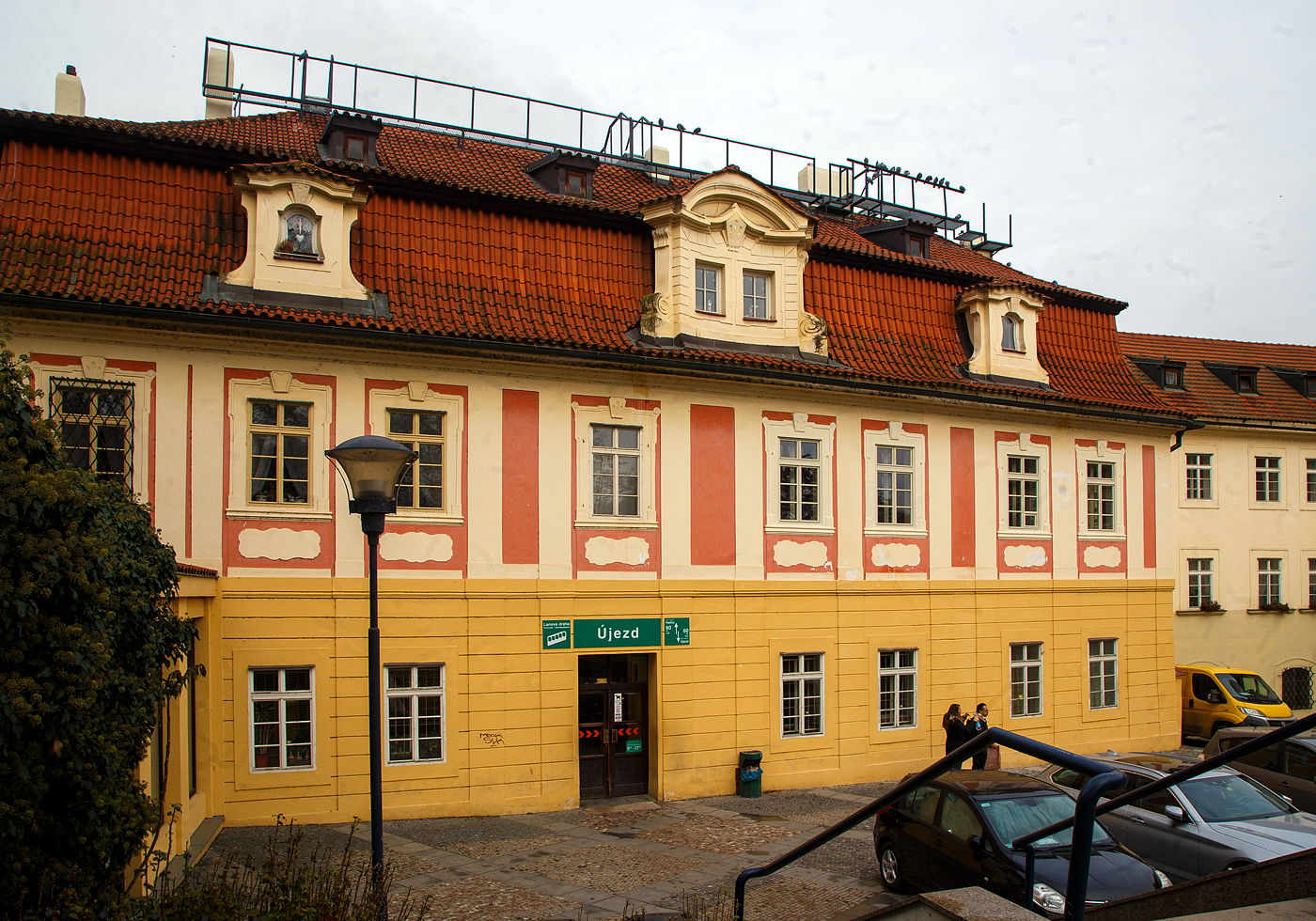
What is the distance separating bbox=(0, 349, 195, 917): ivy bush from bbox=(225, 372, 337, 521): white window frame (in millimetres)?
7485

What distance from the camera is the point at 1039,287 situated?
2272cm

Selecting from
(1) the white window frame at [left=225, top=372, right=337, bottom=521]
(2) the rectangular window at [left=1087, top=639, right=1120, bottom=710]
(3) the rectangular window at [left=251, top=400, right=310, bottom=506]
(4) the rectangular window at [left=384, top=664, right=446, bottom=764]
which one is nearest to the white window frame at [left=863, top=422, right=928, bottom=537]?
(2) the rectangular window at [left=1087, top=639, right=1120, bottom=710]

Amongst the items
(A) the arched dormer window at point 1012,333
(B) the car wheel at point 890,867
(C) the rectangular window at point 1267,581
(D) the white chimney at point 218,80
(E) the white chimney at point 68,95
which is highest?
(D) the white chimney at point 218,80

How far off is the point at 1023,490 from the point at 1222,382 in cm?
1799

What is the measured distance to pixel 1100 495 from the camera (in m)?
23.1

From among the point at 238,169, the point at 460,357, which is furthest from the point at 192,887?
the point at 238,169

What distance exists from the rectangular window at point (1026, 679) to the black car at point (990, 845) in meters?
9.80

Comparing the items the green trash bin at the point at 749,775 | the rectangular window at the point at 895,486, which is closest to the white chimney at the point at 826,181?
the rectangular window at the point at 895,486

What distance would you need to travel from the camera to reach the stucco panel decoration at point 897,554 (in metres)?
19.9

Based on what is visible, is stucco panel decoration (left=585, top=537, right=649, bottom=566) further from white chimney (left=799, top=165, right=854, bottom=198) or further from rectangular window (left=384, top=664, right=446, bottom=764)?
white chimney (left=799, top=165, right=854, bottom=198)

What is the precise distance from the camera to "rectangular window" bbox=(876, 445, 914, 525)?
66.1 feet

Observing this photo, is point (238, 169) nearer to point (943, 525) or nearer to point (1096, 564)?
point (943, 525)

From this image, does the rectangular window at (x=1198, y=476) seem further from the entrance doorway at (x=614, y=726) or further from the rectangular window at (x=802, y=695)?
the entrance doorway at (x=614, y=726)

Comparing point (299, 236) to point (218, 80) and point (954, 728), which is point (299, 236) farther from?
point (954, 728)
